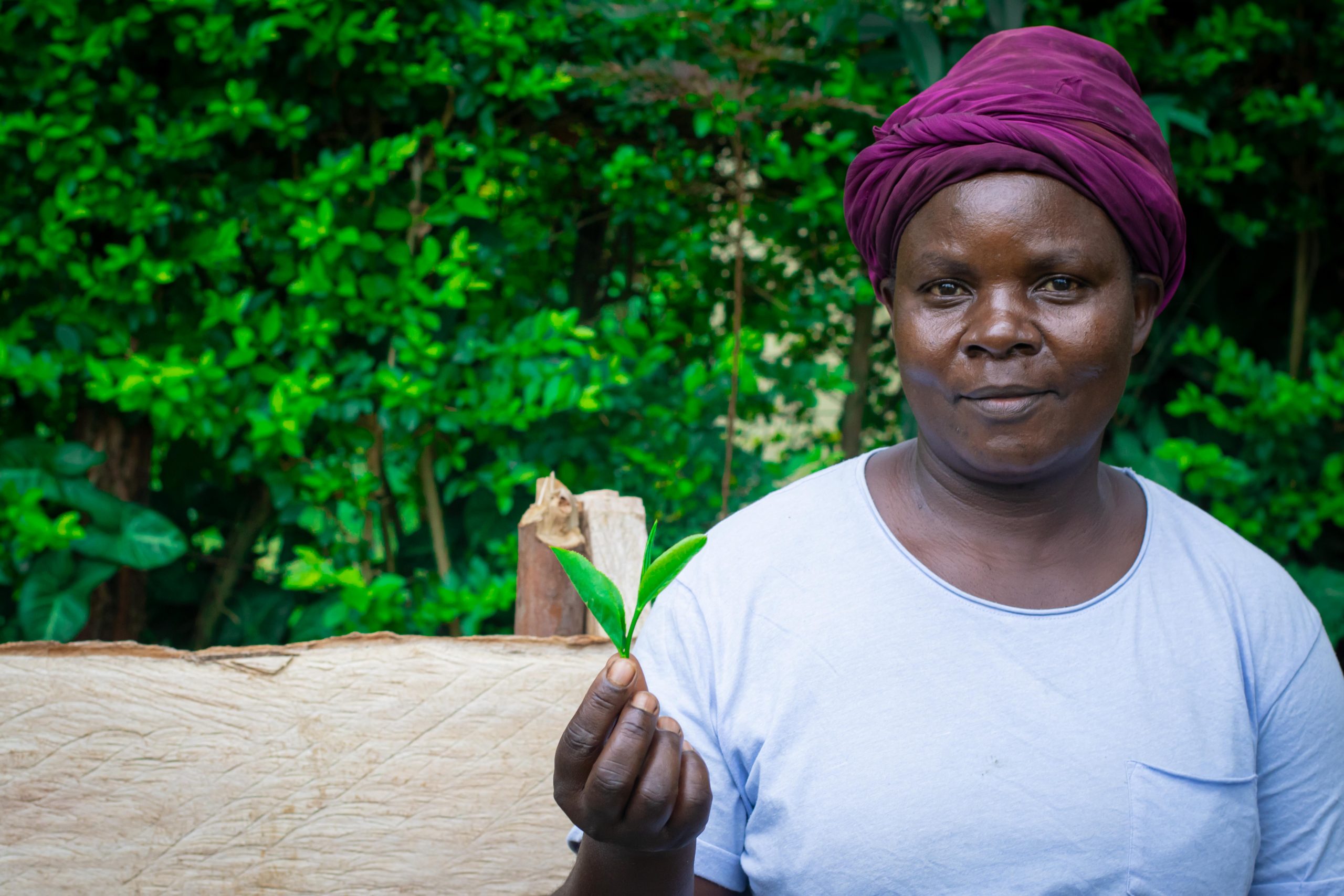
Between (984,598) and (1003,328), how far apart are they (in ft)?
1.21

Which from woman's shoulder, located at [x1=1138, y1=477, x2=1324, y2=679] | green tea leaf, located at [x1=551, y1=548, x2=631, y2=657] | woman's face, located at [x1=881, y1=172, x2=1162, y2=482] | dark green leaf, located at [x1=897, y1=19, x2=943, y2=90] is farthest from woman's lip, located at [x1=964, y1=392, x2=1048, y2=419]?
dark green leaf, located at [x1=897, y1=19, x2=943, y2=90]

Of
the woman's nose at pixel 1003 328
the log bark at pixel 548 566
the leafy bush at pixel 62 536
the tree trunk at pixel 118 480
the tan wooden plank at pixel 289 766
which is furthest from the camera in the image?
the tree trunk at pixel 118 480

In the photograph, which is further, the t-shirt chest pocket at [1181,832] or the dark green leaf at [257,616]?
the dark green leaf at [257,616]

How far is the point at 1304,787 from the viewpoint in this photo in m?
1.40

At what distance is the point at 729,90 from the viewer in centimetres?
267

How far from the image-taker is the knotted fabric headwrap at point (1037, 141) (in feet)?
4.32

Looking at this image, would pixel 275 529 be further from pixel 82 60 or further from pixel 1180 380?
pixel 1180 380

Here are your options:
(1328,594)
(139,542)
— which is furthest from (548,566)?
(1328,594)

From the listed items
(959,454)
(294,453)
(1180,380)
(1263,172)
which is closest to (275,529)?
(294,453)

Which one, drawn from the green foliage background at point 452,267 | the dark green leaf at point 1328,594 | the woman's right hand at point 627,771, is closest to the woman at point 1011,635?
the woman's right hand at point 627,771

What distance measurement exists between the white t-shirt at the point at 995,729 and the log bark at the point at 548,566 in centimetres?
45

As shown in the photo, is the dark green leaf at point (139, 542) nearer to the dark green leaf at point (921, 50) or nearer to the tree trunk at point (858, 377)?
the tree trunk at point (858, 377)

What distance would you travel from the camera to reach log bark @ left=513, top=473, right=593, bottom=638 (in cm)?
188

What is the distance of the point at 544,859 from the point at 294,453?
1.24 meters
